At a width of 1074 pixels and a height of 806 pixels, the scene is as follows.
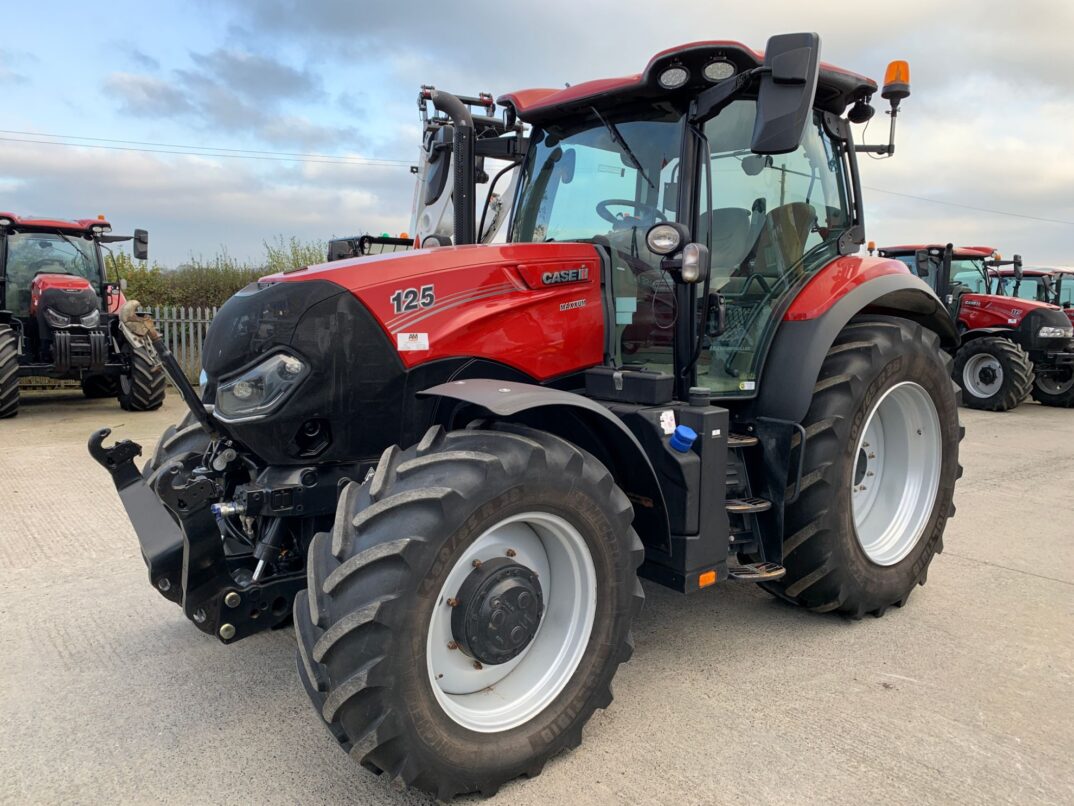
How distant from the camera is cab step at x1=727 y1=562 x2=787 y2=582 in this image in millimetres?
3098

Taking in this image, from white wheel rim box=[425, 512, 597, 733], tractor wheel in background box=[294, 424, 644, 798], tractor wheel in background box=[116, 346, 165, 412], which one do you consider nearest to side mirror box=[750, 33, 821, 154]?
tractor wheel in background box=[294, 424, 644, 798]

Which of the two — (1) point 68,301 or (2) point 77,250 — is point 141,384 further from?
(2) point 77,250

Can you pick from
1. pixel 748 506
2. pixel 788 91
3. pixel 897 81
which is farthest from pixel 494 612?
pixel 897 81

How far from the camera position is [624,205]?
3.34 metres

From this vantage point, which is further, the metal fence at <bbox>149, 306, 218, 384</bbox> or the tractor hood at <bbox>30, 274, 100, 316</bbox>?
the metal fence at <bbox>149, 306, 218, 384</bbox>

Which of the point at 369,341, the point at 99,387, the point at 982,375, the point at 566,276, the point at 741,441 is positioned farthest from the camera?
the point at 982,375

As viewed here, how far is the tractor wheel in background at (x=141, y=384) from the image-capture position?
9.62m

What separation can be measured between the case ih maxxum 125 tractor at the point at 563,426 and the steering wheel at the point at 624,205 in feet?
0.04

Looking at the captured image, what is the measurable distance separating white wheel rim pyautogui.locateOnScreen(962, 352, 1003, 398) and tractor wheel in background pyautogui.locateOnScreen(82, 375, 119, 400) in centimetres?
1256

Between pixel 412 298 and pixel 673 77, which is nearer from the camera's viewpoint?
pixel 412 298

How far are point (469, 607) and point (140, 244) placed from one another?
9955 mm

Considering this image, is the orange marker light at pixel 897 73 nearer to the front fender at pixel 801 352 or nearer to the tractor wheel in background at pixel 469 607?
the front fender at pixel 801 352

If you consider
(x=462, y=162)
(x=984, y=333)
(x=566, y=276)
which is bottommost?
(x=984, y=333)

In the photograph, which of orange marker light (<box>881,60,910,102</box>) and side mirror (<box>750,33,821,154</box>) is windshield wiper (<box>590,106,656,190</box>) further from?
orange marker light (<box>881,60,910,102</box>)
